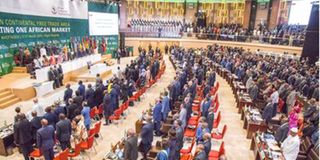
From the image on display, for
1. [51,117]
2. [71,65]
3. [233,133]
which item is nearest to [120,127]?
[51,117]

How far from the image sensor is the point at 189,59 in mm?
17297

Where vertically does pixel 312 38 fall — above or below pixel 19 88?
above

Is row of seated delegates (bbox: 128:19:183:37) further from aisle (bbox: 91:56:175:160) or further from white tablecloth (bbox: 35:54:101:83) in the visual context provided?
aisle (bbox: 91:56:175:160)

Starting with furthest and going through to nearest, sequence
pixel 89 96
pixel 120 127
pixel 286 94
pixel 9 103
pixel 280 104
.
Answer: pixel 9 103
pixel 280 104
pixel 286 94
pixel 89 96
pixel 120 127

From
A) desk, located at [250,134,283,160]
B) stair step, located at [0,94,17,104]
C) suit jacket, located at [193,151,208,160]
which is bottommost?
stair step, located at [0,94,17,104]

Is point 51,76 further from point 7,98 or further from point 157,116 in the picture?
point 157,116

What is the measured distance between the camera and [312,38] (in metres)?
15.4

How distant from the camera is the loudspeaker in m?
15.2

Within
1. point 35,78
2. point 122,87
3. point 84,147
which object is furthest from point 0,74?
point 84,147

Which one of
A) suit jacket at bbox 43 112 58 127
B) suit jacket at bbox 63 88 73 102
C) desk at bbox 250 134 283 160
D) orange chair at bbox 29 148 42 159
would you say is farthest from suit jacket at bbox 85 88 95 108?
desk at bbox 250 134 283 160

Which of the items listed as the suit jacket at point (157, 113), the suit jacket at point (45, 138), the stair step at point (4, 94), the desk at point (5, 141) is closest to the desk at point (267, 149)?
the suit jacket at point (157, 113)

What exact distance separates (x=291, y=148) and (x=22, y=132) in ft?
A: 21.4

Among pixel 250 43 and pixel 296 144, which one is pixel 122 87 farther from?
pixel 250 43

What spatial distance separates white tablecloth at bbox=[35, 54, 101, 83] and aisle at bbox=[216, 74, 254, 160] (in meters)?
9.32
